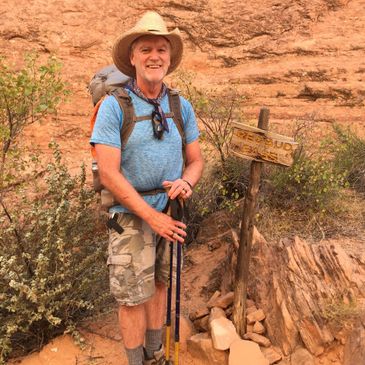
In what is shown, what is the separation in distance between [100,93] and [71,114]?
5.08 m

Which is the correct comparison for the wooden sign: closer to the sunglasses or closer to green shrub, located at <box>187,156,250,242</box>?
the sunglasses

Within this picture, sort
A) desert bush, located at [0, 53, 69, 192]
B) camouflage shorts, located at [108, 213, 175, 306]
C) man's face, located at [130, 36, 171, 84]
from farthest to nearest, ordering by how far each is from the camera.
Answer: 1. desert bush, located at [0, 53, 69, 192]
2. camouflage shorts, located at [108, 213, 175, 306]
3. man's face, located at [130, 36, 171, 84]

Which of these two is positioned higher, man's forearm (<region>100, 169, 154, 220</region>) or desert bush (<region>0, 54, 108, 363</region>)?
man's forearm (<region>100, 169, 154, 220</region>)

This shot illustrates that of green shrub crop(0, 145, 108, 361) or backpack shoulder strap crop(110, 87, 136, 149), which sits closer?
backpack shoulder strap crop(110, 87, 136, 149)

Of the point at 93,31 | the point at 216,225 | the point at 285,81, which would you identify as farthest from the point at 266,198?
the point at 93,31

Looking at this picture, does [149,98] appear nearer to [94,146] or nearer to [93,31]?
[94,146]

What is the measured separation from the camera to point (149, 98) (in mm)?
2619

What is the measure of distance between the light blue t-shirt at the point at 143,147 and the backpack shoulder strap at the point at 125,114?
0.07ft

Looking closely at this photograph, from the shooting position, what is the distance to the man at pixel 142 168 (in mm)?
2449

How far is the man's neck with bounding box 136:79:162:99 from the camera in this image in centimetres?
259

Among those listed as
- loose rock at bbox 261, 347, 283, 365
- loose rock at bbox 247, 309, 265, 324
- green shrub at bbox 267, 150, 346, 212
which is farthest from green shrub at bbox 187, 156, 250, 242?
loose rock at bbox 261, 347, 283, 365

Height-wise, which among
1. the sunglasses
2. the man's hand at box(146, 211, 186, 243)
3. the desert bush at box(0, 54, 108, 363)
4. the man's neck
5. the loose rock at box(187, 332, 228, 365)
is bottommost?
the loose rock at box(187, 332, 228, 365)

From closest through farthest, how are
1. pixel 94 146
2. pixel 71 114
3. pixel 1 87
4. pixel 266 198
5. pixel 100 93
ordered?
pixel 94 146, pixel 100 93, pixel 1 87, pixel 266 198, pixel 71 114

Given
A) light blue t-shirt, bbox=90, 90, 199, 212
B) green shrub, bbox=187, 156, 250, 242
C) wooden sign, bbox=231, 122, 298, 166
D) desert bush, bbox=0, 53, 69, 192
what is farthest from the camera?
green shrub, bbox=187, 156, 250, 242
